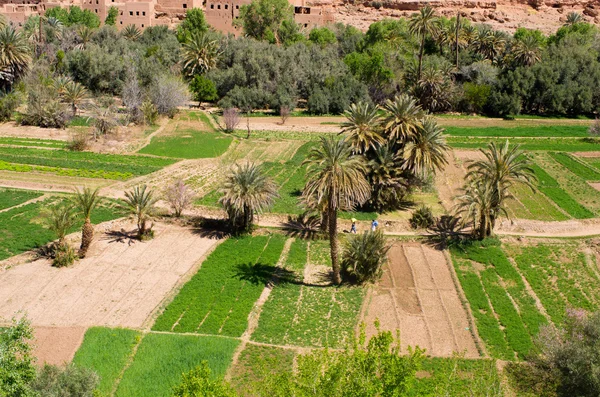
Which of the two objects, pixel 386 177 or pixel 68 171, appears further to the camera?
pixel 68 171

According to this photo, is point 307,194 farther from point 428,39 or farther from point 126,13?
point 126,13

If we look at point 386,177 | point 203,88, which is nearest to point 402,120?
point 386,177

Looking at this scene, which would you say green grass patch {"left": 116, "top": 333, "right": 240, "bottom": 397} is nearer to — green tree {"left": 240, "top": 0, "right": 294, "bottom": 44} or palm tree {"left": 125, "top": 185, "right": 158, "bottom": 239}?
palm tree {"left": 125, "top": 185, "right": 158, "bottom": 239}

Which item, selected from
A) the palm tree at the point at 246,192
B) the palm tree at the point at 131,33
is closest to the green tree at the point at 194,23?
the palm tree at the point at 131,33

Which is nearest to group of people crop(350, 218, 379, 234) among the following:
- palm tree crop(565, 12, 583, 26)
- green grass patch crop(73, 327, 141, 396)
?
green grass patch crop(73, 327, 141, 396)

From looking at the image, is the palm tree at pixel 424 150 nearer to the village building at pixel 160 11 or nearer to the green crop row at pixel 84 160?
the green crop row at pixel 84 160

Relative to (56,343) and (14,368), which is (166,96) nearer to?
(56,343)

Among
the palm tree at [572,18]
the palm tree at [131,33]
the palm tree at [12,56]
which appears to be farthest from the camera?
the palm tree at [572,18]
